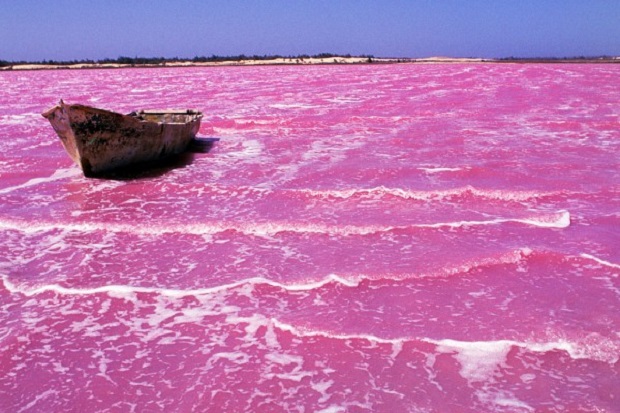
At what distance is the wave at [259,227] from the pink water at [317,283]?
4 cm

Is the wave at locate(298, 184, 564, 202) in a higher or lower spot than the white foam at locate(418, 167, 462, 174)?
lower


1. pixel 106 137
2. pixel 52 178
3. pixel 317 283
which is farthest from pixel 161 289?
pixel 52 178

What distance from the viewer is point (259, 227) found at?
8.17m

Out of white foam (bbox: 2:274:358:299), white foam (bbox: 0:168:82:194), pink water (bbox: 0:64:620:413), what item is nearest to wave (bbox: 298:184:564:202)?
pink water (bbox: 0:64:620:413)

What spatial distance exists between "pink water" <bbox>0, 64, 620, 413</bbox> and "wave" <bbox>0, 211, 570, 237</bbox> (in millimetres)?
41

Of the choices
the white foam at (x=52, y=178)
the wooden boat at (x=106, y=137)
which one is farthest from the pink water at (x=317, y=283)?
the wooden boat at (x=106, y=137)

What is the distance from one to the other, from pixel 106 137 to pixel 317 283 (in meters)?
6.38

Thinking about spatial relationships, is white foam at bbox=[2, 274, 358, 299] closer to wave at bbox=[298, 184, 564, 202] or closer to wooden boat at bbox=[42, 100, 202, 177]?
wave at bbox=[298, 184, 564, 202]

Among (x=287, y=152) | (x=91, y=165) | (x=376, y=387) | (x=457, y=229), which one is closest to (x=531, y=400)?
(x=376, y=387)

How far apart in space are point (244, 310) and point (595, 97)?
79.9 feet

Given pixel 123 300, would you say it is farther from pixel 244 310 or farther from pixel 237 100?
pixel 237 100

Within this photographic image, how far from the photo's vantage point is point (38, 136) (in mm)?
16672

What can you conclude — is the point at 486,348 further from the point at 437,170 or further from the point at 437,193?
Answer: the point at 437,170

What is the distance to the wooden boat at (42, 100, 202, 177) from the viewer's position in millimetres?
10203
